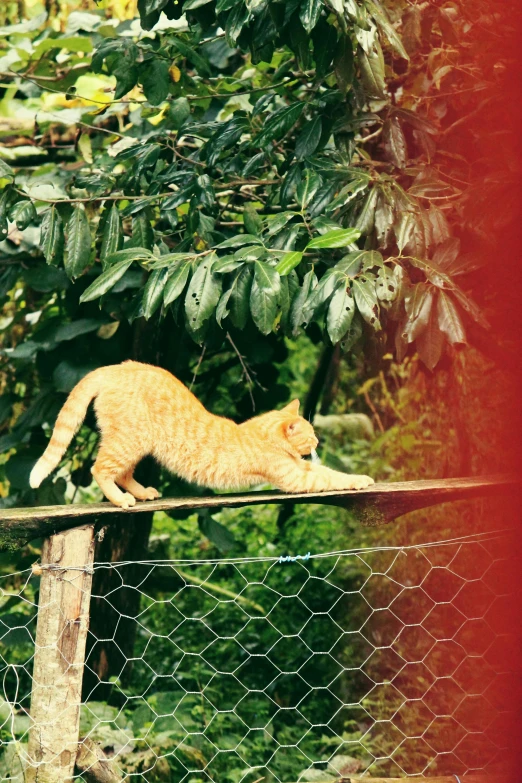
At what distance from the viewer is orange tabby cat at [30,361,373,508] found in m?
3.63

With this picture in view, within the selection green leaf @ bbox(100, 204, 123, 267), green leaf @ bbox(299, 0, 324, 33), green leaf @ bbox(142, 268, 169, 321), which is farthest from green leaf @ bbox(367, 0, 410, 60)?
green leaf @ bbox(100, 204, 123, 267)

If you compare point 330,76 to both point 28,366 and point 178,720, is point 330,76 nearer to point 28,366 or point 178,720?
point 28,366

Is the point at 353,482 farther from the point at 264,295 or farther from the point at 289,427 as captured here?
the point at 264,295

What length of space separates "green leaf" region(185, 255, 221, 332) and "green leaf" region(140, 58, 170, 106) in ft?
3.67

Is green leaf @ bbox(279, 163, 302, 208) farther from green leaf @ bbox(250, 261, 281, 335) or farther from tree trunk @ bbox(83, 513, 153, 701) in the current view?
tree trunk @ bbox(83, 513, 153, 701)

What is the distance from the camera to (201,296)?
10.2ft

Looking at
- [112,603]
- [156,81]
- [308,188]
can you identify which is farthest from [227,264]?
[112,603]

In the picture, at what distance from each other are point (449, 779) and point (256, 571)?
327 cm

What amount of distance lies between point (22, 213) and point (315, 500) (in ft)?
5.37

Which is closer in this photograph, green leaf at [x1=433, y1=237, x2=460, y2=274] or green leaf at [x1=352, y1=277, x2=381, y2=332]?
green leaf at [x1=352, y1=277, x2=381, y2=332]

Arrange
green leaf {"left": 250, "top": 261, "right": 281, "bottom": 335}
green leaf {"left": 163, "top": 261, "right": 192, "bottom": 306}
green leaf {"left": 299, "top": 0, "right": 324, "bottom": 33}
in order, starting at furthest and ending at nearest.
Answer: green leaf {"left": 163, "top": 261, "right": 192, "bottom": 306}
green leaf {"left": 250, "top": 261, "right": 281, "bottom": 335}
green leaf {"left": 299, "top": 0, "right": 324, "bottom": 33}

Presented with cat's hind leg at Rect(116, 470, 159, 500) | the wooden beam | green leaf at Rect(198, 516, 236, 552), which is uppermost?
the wooden beam

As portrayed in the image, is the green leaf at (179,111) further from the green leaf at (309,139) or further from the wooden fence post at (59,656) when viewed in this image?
the wooden fence post at (59,656)


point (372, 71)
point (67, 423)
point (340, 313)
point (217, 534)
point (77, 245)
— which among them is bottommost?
point (217, 534)
